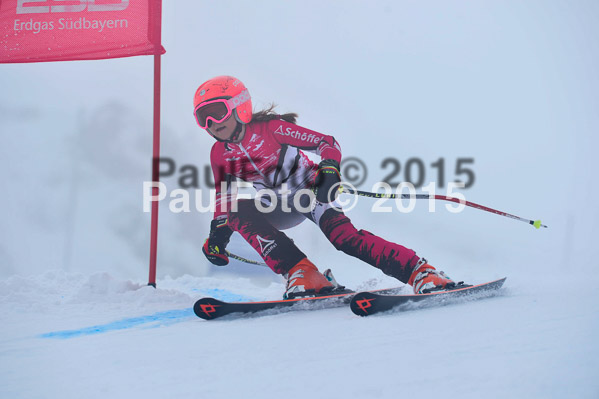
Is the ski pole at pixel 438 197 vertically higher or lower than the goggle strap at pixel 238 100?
lower

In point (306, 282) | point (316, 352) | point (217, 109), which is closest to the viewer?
point (316, 352)

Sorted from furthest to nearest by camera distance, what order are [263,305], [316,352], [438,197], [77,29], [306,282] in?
[77,29]
[438,197]
[306,282]
[263,305]
[316,352]

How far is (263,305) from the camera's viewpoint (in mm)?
2225

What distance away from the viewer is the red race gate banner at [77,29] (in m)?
2.88

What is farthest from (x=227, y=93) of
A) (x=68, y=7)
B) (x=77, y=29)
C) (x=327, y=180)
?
(x=68, y=7)

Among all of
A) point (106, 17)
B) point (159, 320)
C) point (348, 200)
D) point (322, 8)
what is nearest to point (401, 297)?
point (348, 200)

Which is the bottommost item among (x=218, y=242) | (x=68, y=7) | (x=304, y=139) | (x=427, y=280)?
(x=427, y=280)

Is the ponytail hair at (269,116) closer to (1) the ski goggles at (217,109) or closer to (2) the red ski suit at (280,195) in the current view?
(2) the red ski suit at (280,195)

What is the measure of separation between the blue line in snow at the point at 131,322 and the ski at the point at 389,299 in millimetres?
874

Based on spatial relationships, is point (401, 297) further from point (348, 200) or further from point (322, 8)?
point (322, 8)

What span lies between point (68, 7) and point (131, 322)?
1.98 m

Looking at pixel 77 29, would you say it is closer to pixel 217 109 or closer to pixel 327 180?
pixel 217 109

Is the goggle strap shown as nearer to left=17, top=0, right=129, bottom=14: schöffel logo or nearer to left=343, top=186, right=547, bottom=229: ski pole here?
left=343, top=186, right=547, bottom=229: ski pole

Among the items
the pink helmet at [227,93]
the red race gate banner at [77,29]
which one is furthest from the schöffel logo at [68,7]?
the pink helmet at [227,93]
